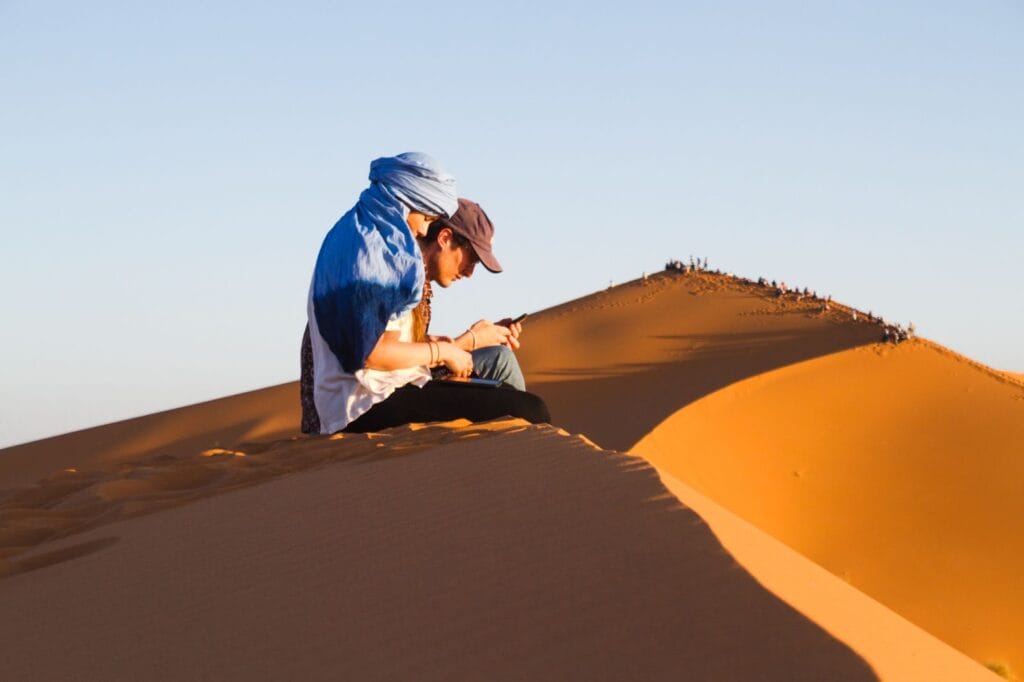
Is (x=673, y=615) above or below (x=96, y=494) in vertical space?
below

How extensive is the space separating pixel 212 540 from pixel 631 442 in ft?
30.9

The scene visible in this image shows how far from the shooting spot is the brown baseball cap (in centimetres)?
633

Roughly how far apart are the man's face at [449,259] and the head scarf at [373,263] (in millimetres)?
253

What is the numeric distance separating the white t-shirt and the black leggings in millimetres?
55

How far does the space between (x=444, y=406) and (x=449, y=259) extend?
2.55ft

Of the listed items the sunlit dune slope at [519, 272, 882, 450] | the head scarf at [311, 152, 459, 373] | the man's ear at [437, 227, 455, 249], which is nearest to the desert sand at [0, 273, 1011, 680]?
the head scarf at [311, 152, 459, 373]

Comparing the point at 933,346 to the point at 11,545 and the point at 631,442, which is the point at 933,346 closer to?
the point at 631,442

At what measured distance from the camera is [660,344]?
20.5m

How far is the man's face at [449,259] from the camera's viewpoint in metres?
6.38

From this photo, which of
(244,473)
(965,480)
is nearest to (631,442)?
(965,480)

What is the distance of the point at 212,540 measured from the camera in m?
4.54

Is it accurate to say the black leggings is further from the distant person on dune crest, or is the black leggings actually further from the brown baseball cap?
the brown baseball cap

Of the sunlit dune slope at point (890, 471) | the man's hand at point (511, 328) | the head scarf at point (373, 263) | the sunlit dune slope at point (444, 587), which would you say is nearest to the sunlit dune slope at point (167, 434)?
the sunlit dune slope at point (890, 471)

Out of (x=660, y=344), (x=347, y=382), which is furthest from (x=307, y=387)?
(x=660, y=344)
